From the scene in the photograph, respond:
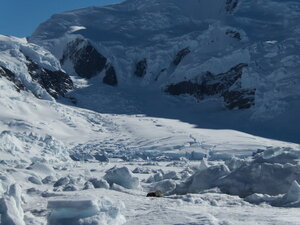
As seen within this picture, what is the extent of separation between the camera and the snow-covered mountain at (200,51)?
51.5 metres

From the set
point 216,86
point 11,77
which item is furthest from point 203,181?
point 216,86

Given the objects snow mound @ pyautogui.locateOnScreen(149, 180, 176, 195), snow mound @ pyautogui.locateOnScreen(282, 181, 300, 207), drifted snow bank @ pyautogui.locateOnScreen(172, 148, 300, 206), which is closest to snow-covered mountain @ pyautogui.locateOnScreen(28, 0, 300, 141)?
snow mound @ pyautogui.locateOnScreen(149, 180, 176, 195)

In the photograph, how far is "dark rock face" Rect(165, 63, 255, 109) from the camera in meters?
56.2

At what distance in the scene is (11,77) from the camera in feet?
160

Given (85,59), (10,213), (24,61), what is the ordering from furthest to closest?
1. (85,59)
2. (24,61)
3. (10,213)

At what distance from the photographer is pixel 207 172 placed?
17.5 meters

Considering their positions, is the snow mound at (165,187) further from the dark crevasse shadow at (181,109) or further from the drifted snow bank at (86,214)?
the dark crevasse shadow at (181,109)

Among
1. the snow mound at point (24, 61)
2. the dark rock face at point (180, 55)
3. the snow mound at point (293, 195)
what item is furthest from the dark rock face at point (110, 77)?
the snow mound at point (293, 195)

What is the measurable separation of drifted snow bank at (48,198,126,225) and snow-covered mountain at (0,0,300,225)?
2cm

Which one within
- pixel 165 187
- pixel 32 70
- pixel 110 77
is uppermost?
pixel 110 77

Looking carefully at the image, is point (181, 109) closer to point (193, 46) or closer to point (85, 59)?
point (193, 46)

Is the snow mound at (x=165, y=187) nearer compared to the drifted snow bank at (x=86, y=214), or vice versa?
the drifted snow bank at (x=86, y=214)

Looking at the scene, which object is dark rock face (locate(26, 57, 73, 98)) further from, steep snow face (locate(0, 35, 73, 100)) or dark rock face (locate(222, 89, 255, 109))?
dark rock face (locate(222, 89, 255, 109))

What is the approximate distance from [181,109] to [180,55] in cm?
1181
